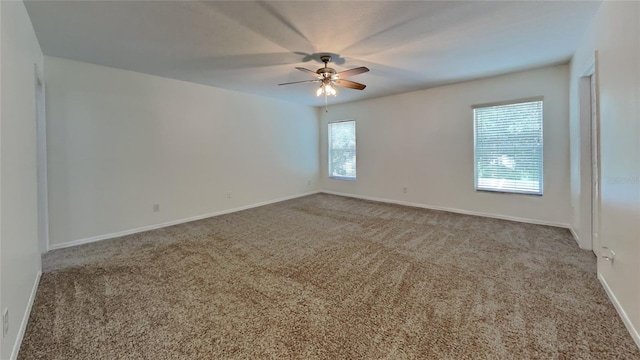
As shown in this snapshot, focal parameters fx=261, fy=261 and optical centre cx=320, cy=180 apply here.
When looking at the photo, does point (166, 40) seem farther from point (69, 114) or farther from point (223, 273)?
point (223, 273)

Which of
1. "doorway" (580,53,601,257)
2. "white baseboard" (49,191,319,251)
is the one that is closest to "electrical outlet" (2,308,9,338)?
"white baseboard" (49,191,319,251)

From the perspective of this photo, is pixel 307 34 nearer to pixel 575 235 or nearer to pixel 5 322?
pixel 5 322

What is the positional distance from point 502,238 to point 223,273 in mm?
3530

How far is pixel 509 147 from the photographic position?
4.32 m

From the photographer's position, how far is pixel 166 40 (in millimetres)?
2863

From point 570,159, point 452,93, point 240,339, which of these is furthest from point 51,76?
point 570,159

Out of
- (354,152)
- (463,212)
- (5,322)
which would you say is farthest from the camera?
(354,152)

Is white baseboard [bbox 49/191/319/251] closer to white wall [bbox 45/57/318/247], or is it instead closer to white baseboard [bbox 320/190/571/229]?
white wall [bbox 45/57/318/247]

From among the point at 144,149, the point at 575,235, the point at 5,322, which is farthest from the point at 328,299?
the point at 144,149

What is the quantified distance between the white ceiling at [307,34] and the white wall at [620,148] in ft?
1.82

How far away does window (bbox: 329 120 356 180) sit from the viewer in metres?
6.65

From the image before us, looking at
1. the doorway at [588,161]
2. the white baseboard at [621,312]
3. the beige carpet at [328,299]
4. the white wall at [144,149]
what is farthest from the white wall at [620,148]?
the white wall at [144,149]

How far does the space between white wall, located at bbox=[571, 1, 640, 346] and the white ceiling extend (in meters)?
0.56

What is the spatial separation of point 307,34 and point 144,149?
3.16 m
